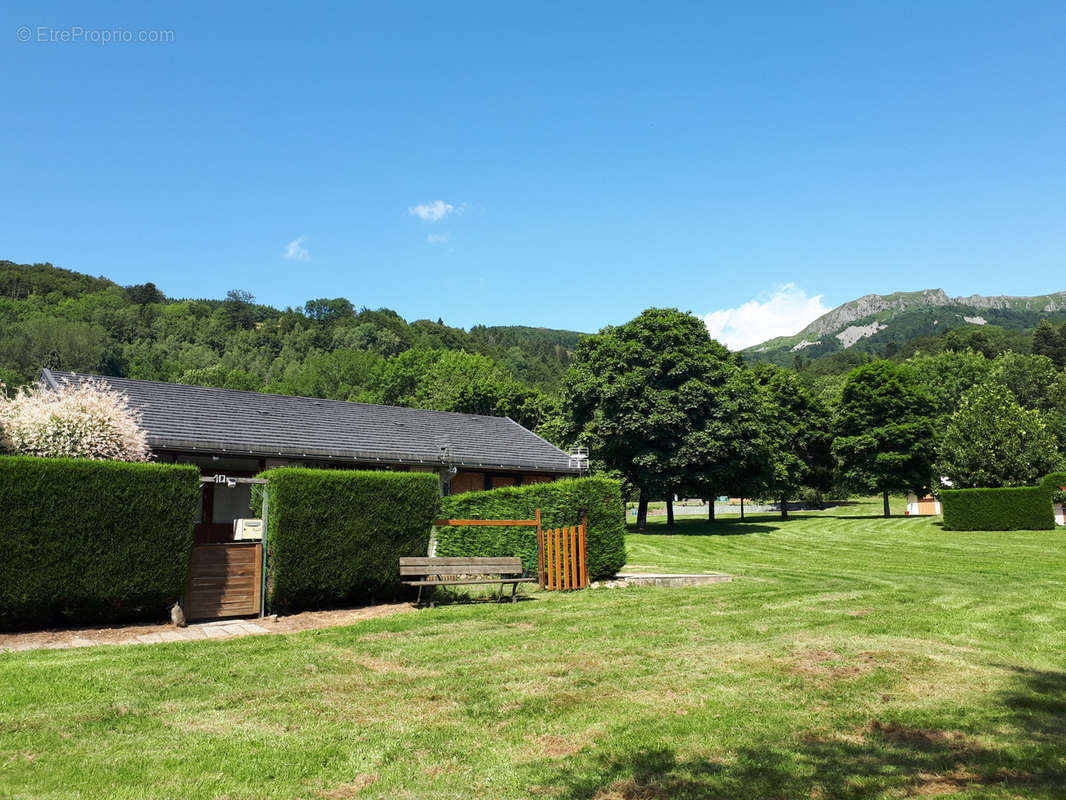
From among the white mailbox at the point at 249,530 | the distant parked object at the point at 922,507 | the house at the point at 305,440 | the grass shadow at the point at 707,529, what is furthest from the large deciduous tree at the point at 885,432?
the white mailbox at the point at 249,530

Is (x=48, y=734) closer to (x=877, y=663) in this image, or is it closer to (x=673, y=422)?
(x=877, y=663)

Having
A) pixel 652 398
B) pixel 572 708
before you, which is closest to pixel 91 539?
pixel 572 708

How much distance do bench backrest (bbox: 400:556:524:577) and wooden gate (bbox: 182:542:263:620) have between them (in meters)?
2.58

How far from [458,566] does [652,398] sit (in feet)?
73.0

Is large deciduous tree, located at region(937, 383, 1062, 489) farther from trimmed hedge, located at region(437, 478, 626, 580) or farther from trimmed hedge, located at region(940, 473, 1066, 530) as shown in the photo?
trimmed hedge, located at region(437, 478, 626, 580)

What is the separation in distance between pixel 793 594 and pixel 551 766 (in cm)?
972

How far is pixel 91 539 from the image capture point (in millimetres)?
10320

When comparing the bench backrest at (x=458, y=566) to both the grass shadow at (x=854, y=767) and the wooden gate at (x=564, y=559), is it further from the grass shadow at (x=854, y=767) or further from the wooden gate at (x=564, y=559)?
the grass shadow at (x=854, y=767)

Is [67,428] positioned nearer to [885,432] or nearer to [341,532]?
[341,532]

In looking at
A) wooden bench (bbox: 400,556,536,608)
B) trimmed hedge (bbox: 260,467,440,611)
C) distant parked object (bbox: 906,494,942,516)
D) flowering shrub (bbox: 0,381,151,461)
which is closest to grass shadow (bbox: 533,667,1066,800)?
wooden bench (bbox: 400,556,536,608)

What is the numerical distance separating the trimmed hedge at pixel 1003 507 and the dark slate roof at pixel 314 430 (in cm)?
1892

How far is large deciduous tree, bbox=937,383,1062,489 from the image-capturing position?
3838 centimetres

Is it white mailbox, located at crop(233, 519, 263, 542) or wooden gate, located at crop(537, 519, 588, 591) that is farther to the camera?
wooden gate, located at crop(537, 519, 588, 591)

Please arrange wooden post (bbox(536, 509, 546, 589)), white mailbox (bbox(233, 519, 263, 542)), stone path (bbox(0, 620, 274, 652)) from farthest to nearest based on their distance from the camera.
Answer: wooden post (bbox(536, 509, 546, 589)), white mailbox (bbox(233, 519, 263, 542)), stone path (bbox(0, 620, 274, 652))
